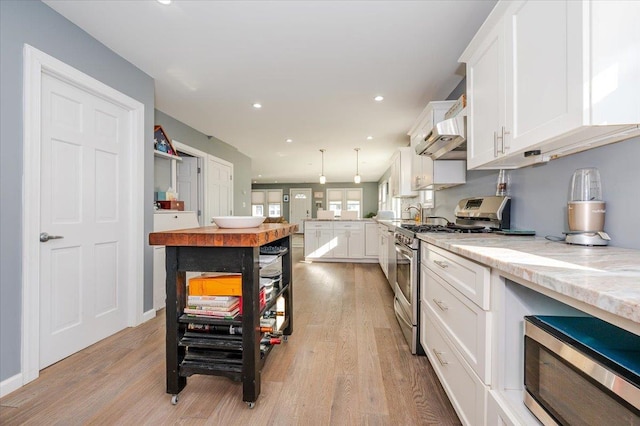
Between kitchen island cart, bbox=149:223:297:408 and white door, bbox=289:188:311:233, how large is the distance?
1135cm

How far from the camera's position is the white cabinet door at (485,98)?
159 centimetres

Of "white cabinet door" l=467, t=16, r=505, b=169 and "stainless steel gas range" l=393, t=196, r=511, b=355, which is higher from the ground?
"white cabinet door" l=467, t=16, r=505, b=169

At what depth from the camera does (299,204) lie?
42.8 feet

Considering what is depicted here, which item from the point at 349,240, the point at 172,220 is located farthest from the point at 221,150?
the point at 349,240

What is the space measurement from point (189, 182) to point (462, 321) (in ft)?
15.4

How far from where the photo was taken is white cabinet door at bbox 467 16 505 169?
1590 millimetres

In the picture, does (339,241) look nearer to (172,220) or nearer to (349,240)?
(349,240)

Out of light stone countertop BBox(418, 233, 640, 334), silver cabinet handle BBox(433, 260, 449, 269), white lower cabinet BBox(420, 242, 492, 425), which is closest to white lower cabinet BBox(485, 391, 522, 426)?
white lower cabinet BBox(420, 242, 492, 425)

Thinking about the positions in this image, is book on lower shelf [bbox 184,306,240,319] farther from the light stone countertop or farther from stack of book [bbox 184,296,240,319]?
the light stone countertop

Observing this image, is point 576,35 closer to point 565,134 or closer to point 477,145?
point 565,134

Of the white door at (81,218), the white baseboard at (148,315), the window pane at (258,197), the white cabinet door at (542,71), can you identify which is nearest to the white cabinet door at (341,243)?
the white baseboard at (148,315)

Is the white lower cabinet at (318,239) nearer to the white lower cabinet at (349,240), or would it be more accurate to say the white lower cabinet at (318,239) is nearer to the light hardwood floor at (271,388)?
the white lower cabinet at (349,240)

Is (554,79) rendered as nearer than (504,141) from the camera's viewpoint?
Yes

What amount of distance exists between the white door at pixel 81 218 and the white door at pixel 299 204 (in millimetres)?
10323
